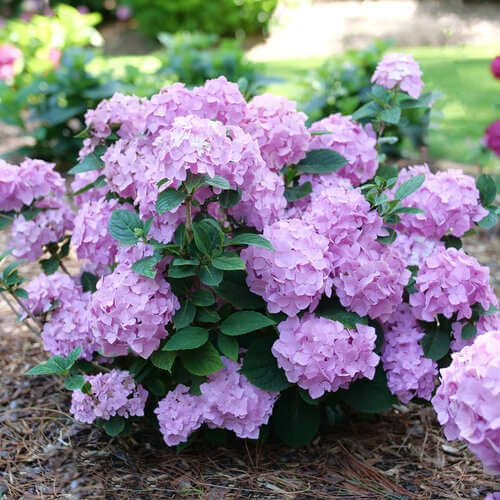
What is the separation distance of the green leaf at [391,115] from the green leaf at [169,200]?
66 centimetres

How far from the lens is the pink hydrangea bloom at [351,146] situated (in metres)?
1.85

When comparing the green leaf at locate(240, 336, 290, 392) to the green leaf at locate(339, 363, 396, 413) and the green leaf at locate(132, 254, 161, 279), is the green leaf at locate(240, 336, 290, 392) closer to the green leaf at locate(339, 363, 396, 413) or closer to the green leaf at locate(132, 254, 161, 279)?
the green leaf at locate(339, 363, 396, 413)

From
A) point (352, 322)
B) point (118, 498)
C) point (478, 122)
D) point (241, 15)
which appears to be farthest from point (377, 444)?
point (241, 15)

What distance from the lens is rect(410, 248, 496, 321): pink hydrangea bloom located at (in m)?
1.59

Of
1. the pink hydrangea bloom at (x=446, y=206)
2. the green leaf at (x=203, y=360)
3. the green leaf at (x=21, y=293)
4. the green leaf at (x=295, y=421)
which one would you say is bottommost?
the green leaf at (x=295, y=421)

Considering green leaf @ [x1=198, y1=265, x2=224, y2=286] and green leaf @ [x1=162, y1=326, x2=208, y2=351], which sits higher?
green leaf @ [x1=198, y1=265, x2=224, y2=286]

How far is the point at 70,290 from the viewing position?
1.86 meters

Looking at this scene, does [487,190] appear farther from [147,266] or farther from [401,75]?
[147,266]

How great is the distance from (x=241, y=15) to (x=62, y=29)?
5.25m

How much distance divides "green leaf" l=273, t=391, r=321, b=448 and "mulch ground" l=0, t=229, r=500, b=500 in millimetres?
78

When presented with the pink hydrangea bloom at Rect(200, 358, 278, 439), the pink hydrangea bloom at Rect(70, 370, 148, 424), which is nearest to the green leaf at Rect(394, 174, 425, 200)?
the pink hydrangea bloom at Rect(200, 358, 278, 439)

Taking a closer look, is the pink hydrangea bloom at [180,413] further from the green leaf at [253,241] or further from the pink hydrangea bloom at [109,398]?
the green leaf at [253,241]

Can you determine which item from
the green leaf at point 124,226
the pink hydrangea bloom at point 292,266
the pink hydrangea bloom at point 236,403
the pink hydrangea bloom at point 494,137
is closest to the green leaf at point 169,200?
the green leaf at point 124,226

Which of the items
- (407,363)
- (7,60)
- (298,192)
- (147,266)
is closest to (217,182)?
(147,266)
